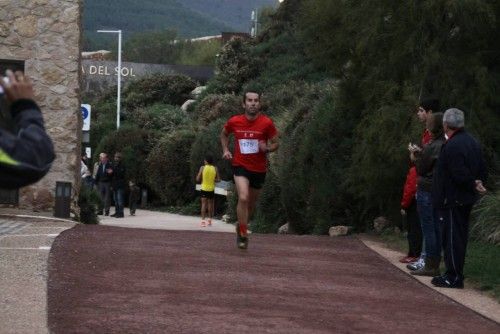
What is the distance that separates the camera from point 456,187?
434 inches

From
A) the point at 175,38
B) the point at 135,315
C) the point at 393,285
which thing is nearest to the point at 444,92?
the point at 393,285

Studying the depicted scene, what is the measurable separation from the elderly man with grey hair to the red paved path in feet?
1.33

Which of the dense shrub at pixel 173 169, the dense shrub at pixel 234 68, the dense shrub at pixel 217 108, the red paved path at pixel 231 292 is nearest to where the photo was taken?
the red paved path at pixel 231 292

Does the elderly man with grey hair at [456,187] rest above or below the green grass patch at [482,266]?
above

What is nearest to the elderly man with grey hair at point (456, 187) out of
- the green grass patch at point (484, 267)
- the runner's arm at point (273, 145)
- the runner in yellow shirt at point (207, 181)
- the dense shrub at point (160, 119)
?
the green grass patch at point (484, 267)

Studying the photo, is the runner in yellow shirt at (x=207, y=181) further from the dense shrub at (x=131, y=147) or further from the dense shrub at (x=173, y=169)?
the dense shrub at (x=131, y=147)

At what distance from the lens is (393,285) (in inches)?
438

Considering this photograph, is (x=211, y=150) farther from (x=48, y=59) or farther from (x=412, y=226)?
(x=412, y=226)

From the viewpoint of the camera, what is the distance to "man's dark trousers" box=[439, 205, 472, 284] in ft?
36.2

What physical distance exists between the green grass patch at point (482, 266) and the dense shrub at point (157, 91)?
42.1 m

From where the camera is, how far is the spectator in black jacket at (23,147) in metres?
4.43

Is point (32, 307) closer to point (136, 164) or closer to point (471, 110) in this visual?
point (471, 110)

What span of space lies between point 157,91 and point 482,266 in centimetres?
4621

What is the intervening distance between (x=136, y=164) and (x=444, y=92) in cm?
2906
